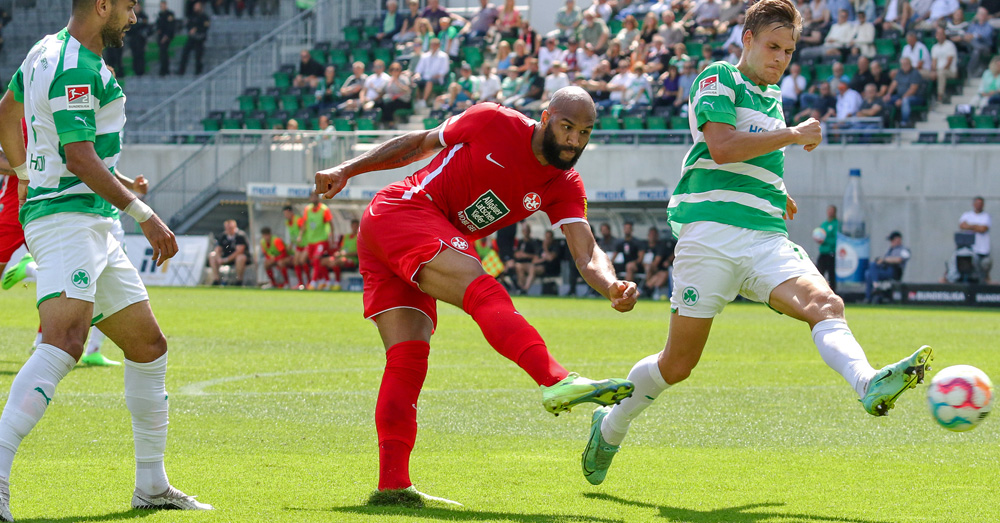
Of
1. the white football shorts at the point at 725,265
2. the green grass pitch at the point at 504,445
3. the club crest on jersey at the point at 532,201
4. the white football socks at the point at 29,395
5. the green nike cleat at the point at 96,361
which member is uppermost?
the club crest on jersey at the point at 532,201

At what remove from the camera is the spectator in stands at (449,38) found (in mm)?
30266

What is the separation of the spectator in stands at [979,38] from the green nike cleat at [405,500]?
69.8ft

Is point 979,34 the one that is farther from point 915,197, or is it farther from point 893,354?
point 893,354

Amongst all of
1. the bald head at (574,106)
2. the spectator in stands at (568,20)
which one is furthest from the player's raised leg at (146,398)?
the spectator in stands at (568,20)

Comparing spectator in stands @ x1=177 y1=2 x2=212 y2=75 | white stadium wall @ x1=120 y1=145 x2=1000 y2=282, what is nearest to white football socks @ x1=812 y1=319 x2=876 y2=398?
white stadium wall @ x1=120 y1=145 x2=1000 y2=282

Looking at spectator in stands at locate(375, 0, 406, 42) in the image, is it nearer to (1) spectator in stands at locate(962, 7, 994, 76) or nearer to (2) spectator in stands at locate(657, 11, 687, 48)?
(2) spectator in stands at locate(657, 11, 687, 48)

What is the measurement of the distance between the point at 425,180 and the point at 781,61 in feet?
5.92

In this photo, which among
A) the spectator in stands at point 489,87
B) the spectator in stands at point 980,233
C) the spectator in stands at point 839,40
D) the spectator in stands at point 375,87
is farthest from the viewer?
the spectator in stands at point 375,87

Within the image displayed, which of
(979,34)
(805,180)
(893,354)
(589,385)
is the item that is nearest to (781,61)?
(589,385)

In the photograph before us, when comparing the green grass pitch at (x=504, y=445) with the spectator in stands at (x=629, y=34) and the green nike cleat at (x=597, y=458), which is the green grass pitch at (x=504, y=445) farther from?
the spectator in stands at (x=629, y=34)

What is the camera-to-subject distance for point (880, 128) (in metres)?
22.7

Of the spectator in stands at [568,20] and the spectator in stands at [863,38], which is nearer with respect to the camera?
the spectator in stands at [863,38]

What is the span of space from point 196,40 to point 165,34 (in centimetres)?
127

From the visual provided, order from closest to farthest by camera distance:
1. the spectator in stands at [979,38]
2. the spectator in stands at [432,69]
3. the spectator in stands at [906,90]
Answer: the spectator in stands at [906,90]
the spectator in stands at [979,38]
the spectator in stands at [432,69]
